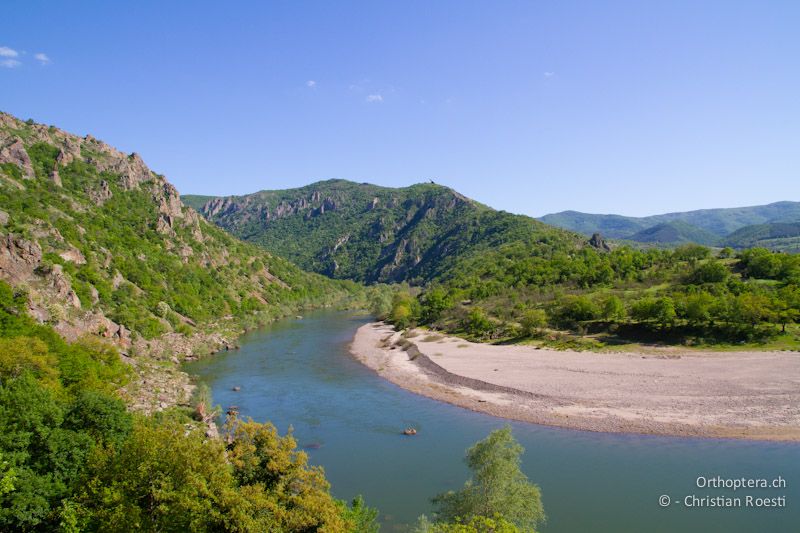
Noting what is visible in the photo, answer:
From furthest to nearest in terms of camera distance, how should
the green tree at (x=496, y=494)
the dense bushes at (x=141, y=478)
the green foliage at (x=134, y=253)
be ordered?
the green foliage at (x=134, y=253) → the green tree at (x=496, y=494) → the dense bushes at (x=141, y=478)

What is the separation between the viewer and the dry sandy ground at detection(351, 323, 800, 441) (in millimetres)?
39312

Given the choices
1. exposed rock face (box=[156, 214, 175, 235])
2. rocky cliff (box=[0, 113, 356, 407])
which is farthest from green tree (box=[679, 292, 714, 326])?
exposed rock face (box=[156, 214, 175, 235])

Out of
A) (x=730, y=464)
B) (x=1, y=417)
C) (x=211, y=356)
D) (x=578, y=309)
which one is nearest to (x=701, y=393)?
(x=730, y=464)

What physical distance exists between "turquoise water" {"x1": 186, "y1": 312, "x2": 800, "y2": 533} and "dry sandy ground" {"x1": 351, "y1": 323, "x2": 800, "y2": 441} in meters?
2.59

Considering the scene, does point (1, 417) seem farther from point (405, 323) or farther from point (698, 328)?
point (405, 323)

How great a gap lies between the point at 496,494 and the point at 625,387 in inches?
1327

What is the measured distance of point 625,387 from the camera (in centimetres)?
4888

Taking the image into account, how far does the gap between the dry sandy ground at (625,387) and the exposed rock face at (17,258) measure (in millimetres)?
45903

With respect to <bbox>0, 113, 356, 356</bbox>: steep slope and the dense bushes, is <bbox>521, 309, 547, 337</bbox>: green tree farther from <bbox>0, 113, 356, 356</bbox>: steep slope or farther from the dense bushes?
the dense bushes

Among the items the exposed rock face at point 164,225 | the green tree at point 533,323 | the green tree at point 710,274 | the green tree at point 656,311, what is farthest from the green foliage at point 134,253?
the green tree at point 710,274

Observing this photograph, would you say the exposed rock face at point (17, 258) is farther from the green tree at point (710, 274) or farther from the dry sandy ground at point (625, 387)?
the green tree at point (710, 274)

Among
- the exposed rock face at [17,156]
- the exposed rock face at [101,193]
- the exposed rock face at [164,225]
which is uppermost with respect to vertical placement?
the exposed rock face at [17,156]

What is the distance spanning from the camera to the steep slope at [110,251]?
→ 2216 inches

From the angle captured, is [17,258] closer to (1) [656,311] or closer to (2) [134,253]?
(2) [134,253]
